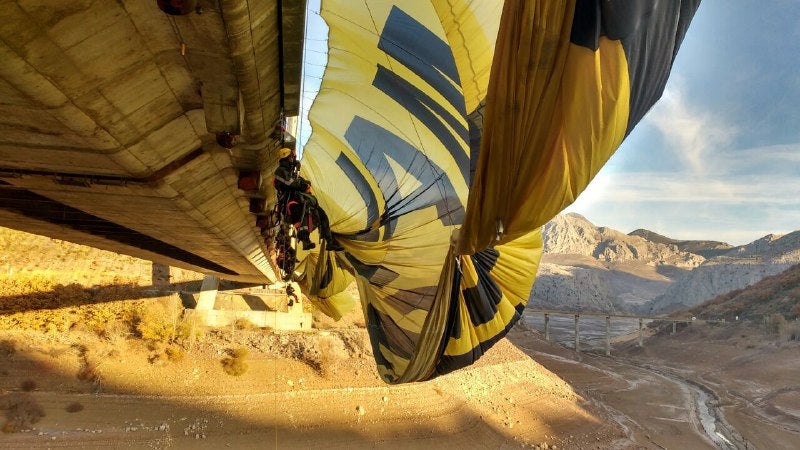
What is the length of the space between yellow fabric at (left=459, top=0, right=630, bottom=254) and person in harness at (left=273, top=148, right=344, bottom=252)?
10.7 ft

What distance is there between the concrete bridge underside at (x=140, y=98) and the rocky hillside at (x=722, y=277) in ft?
418

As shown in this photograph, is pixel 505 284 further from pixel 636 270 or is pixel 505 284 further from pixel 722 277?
pixel 636 270

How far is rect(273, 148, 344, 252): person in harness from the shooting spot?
220 inches

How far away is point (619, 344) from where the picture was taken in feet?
222

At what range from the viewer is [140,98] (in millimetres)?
3658

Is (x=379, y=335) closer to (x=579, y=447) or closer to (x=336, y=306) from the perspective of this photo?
(x=336, y=306)

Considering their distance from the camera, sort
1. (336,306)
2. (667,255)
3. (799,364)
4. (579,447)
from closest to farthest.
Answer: (336,306), (579,447), (799,364), (667,255)

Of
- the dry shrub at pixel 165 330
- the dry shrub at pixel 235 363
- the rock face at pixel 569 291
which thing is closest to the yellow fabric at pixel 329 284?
the dry shrub at pixel 235 363

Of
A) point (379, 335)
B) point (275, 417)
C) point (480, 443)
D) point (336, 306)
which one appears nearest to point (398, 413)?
point (480, 443)

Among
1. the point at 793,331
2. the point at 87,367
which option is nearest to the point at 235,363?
the point at 87,367

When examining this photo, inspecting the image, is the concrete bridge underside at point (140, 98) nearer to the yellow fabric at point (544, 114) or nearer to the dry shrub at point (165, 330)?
Answer: the yellow fabric at point (544, 114)

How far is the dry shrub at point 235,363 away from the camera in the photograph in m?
22.7

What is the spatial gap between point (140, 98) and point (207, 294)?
2567 cm

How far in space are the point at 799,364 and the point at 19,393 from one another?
5847cm
